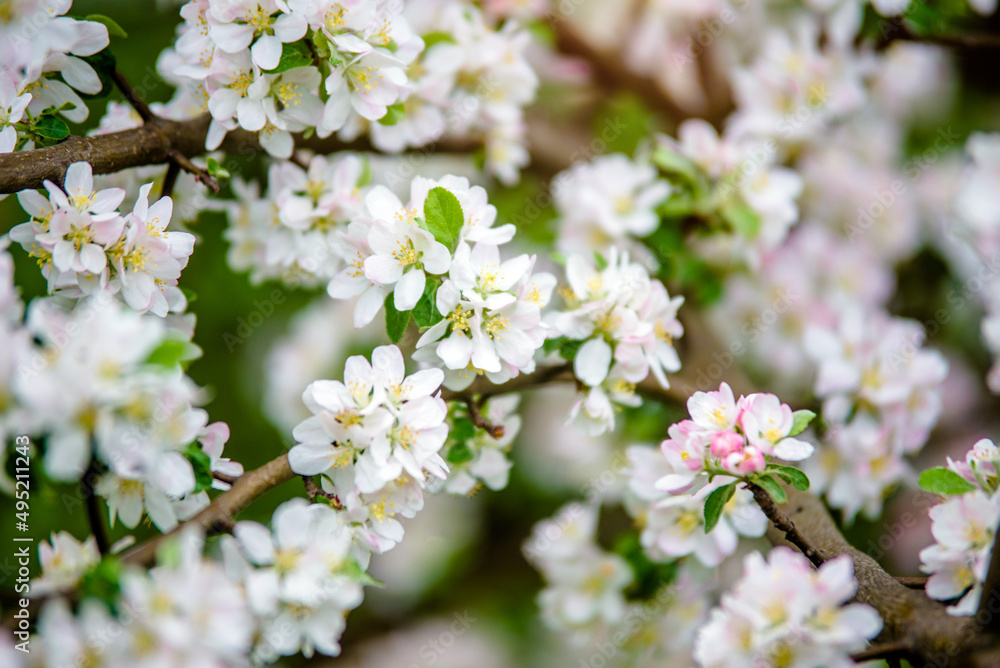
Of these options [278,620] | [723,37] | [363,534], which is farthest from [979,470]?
[723,37]

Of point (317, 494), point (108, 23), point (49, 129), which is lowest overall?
point (317, 494)

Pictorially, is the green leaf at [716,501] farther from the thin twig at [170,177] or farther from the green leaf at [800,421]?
the thin twig at [170,177]

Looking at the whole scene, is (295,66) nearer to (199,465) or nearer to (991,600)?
(199,465)

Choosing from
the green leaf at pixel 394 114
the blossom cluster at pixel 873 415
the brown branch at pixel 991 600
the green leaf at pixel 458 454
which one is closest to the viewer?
the brown branch at pixel 991 600

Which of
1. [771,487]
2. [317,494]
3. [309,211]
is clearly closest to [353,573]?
[317,494]

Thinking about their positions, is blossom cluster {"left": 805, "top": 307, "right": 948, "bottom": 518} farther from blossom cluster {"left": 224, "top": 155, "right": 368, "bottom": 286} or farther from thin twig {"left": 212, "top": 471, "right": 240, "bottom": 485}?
thin twig {"left": 212, "top": 471, "right": 240, "bottom": 485}

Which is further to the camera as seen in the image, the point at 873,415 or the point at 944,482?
the point at 873,415

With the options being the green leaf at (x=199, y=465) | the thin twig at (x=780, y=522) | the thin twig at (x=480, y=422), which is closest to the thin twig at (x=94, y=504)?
the green leaf at (x=199, y=465)
